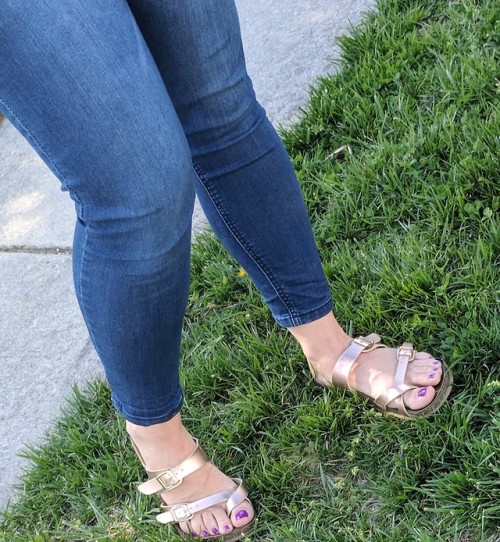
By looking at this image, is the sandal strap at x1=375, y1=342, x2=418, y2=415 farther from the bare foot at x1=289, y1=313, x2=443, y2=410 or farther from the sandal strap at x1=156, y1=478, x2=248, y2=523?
the sandal strap at x1=156, y1=478, x2=248, y2=523

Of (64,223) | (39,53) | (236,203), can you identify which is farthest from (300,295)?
(64,223)

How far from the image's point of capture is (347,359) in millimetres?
2057

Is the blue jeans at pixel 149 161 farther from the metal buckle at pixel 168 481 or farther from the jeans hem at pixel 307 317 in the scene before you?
the metal buckle at pixel 168 481

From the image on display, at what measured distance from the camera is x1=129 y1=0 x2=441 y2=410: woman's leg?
160cm

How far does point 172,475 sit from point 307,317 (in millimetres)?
503

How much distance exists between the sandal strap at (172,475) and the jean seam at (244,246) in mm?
410

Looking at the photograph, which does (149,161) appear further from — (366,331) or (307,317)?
(366,331)

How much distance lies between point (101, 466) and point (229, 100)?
1.12 metres

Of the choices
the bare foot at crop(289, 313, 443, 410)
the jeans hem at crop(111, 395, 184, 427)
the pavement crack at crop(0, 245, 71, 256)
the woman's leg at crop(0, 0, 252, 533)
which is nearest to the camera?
the woman's leg at crop(0, 0, 252, 533)

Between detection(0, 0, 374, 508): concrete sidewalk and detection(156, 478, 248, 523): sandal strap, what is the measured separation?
63 centimetres

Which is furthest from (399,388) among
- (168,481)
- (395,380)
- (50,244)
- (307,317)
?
(50,244)

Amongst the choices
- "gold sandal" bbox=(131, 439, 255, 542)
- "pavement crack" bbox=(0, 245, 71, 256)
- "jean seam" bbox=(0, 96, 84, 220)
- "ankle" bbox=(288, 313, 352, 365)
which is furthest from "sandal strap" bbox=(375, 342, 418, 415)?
"pavement crack" bbox=(0, 245, 71, 256)

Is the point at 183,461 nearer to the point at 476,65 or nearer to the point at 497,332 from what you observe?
the point at 497,332

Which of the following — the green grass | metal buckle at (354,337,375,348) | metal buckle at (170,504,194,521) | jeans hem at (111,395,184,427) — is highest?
jeans hem at (111,395,184,427)
